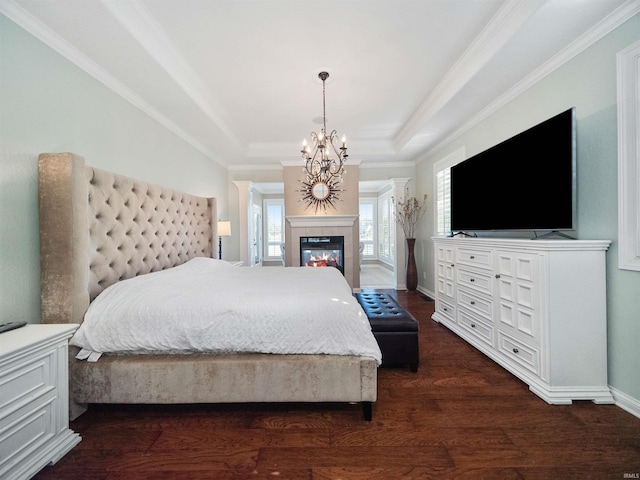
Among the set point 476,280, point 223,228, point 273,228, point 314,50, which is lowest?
point 476,280

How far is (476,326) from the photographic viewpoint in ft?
8.57

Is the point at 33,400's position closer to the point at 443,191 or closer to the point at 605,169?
the point at 605,169

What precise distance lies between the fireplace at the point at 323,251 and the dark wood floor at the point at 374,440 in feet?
10.9

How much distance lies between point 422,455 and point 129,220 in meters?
2.67

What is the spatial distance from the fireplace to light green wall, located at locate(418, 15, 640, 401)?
3446mm

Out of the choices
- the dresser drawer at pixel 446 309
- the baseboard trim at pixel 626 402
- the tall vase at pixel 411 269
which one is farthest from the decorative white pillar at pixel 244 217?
the baseboard trim at pixel 626 402

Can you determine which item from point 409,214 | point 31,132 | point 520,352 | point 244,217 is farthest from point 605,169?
point 244,217

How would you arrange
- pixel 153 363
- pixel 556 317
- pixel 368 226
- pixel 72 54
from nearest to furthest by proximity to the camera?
pixel 153 363 → pixel 556 317 → pixel 72 54 → pixel 368 226

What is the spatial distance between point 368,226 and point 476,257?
20.8 feet

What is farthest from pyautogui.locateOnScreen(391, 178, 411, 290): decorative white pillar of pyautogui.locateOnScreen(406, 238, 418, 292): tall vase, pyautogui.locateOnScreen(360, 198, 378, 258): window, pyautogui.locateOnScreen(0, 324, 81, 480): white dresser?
pyautogui.locateOnScreen(0, 324, 81, 480): white dresser

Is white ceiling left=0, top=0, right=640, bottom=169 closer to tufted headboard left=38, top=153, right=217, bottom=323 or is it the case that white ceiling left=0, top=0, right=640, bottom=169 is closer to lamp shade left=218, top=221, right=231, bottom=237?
tufted headboard left=38, top=153, right=217, bottom=323

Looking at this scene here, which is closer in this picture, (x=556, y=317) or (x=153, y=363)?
(x=153, y=363)

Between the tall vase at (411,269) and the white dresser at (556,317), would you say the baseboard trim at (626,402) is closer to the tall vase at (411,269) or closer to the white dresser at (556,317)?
the white dresser at (556,317)

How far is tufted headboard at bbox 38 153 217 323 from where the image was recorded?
164 cm
